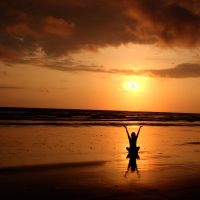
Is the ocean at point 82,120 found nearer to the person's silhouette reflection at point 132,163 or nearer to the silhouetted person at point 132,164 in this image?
the person's silhouette reflection at point 132,163

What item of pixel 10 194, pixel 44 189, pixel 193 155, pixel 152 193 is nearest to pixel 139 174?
pixel 152 193

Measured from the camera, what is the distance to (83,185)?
7453 mm

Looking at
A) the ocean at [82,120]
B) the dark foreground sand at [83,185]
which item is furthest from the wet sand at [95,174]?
the ocean at [82,120]

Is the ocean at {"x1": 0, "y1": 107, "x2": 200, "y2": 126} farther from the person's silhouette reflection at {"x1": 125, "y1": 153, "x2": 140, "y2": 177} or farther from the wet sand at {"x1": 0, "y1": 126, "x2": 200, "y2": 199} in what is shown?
the person's silhouette reflection at {"x1": 125, "y1": 153, "x2": 140, "y2": 177}

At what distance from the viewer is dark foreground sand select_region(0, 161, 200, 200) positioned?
6590 mm

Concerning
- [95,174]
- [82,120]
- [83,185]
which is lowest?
[83,185]

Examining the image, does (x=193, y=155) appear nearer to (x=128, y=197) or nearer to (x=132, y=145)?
(x=132, y=145)

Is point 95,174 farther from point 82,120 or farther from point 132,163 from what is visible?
point 82,120

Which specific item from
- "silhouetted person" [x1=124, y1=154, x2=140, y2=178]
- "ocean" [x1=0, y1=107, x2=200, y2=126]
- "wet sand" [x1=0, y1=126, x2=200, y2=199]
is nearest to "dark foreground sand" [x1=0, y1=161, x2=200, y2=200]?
"wet sand" [x1=0, y1=126, x2=200, y2=199]

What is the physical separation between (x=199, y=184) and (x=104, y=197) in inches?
139

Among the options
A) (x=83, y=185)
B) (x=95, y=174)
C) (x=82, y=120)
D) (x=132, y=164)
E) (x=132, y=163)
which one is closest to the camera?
(x=83, y=185)

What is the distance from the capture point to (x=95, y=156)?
40.6 feet

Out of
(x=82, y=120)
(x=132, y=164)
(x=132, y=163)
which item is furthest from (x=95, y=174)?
(x=82, y=120)

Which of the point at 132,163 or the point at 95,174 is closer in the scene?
the point at 95,174
